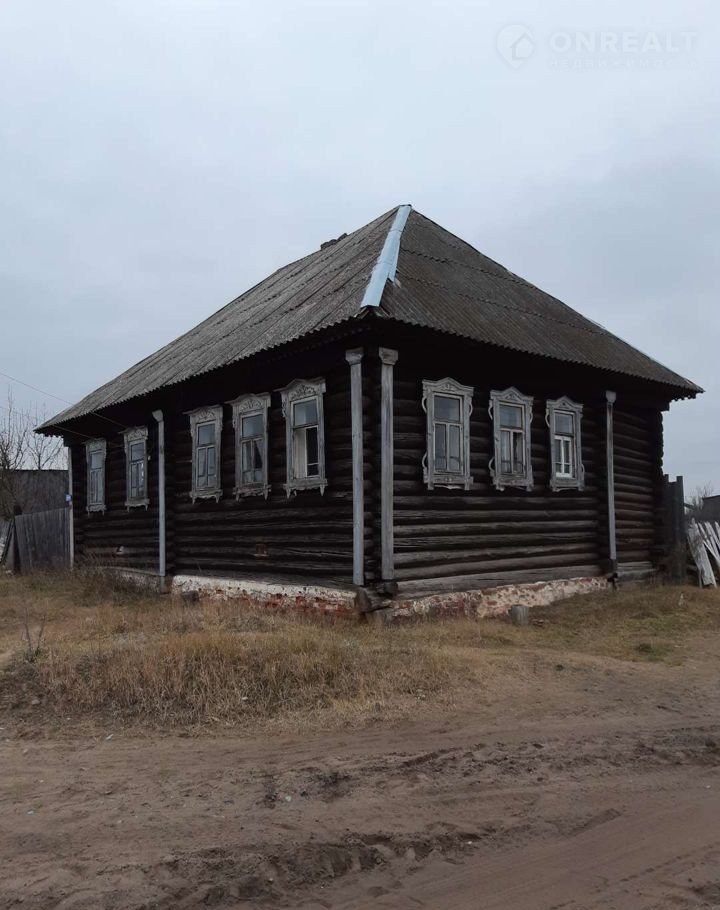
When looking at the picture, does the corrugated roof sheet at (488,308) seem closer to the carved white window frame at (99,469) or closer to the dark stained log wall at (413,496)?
the dark stained log wall at (413,496)

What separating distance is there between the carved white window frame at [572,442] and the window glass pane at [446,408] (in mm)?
1997

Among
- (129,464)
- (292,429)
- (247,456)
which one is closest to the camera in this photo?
(292,429)

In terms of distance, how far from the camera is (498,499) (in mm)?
11305

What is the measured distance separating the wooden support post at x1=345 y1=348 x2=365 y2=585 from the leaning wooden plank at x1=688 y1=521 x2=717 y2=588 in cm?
777

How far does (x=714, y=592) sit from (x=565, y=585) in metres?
2.77

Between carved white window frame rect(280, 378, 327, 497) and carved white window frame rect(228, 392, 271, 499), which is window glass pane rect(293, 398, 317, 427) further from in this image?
carved white window frame rect(228, 392, 271, 499)

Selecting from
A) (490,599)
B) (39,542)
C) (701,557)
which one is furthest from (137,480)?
(701,557)

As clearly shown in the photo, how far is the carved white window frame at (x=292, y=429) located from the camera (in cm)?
1038

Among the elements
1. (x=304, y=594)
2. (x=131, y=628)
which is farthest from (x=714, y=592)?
(x=131, y=628)

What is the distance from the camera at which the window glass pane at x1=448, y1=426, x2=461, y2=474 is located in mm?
10645

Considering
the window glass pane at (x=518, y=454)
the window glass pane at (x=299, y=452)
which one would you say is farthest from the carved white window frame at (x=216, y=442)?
the window glass pane at (x=518, y=454)

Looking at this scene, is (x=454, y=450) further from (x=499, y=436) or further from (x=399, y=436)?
(x=399, y=436)

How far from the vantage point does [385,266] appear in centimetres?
1069

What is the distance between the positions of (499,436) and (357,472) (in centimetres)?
262
